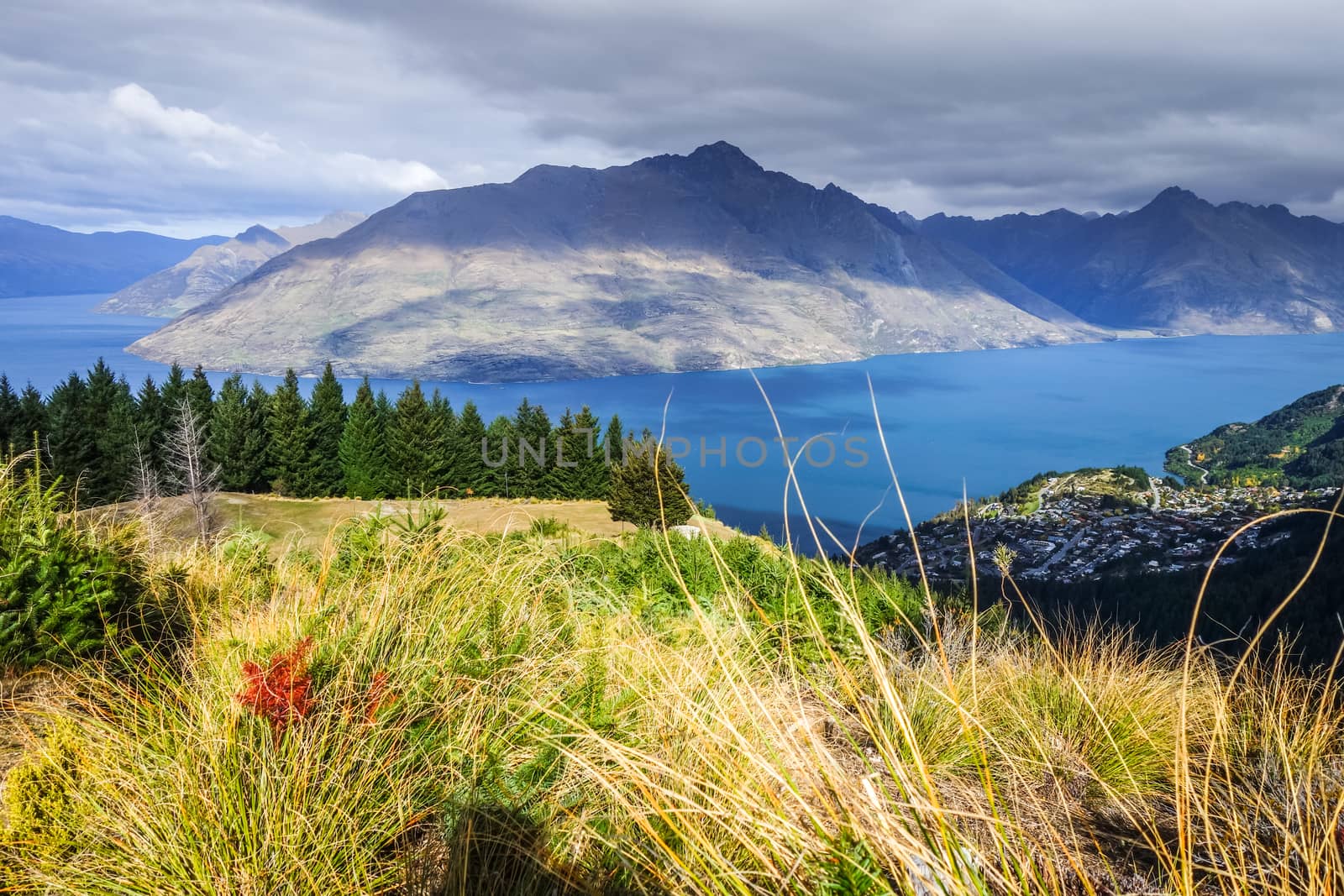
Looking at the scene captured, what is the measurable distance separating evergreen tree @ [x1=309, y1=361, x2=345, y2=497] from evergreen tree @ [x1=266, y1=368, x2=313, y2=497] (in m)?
0.54

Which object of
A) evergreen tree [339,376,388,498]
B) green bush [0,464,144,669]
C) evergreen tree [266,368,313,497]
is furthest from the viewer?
evergreen tree [339,376,388,498]

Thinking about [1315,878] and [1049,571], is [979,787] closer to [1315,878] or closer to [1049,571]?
[1315,878]

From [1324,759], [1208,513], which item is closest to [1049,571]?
[1208,513]

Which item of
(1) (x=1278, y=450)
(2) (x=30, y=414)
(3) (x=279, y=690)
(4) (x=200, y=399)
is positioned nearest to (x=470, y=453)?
(4) (x=200, y=399)

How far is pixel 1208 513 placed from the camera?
83.5 metres


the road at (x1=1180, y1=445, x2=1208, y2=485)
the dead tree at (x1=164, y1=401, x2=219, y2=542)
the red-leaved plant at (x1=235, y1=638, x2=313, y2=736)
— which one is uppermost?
the red-leaved plant at (x1=235, y1=638, x2=313, y2=736)

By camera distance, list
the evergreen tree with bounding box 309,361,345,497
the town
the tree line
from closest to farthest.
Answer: the tree line → the evergreen tree with bounding box 309,361,345,497 → the town

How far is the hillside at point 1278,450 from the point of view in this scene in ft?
365

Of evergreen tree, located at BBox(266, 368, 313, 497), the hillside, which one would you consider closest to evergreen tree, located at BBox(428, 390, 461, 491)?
evergreen tree, located at BBox(266, 368, 313, 497)

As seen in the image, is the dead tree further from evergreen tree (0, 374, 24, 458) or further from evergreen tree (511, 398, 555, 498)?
evergreen tree (511, 398, 555, 498)

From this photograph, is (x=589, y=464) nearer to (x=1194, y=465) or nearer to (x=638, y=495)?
(x=638, y=495)

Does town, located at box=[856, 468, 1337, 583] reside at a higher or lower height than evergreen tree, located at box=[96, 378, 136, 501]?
lower

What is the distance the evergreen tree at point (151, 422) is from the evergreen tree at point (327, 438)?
707 centimetres

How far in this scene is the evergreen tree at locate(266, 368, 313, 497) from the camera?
40125 mm
